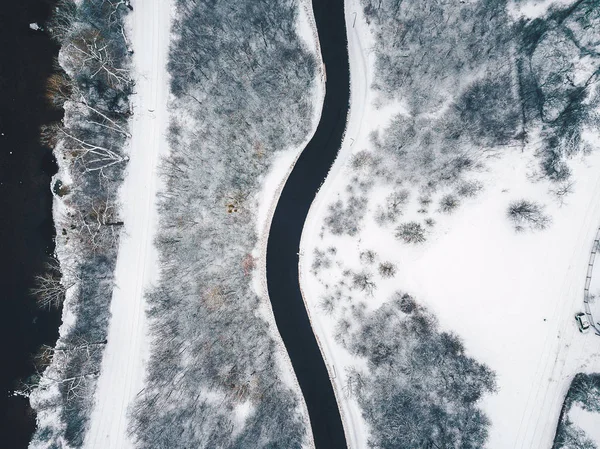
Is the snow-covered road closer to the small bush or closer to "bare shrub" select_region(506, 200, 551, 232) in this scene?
the small bush

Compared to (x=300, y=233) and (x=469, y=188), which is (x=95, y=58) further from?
(x=469, y=188)

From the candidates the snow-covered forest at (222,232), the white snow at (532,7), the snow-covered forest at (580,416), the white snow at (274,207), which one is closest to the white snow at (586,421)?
the snow-covered forest at (580,416)

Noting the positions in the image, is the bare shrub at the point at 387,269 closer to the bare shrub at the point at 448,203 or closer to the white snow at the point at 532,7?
the bare shrub at the point at 448,203

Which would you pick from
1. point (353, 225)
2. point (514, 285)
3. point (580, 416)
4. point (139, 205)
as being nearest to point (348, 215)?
point (353, 225)

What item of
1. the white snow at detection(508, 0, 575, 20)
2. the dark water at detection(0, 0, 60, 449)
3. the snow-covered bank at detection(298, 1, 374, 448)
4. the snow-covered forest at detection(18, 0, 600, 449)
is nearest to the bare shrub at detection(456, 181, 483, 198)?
the snow-covered forest at detection(18, 0, 600, 449)

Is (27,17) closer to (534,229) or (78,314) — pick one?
(78,314)

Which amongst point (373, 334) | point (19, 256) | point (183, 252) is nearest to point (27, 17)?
point (19, 256)
